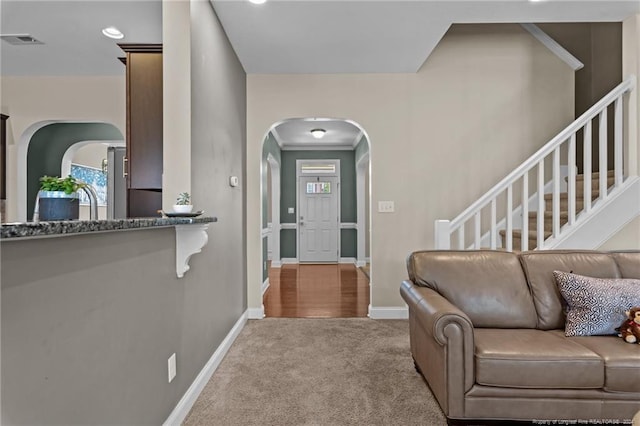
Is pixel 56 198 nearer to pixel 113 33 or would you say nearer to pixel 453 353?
pixel 453 353

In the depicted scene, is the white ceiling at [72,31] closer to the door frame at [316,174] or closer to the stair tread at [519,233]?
the stair tread at [519,233]

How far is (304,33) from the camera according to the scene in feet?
9.89

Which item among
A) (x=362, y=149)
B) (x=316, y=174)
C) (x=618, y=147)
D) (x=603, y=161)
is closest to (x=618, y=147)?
(x=618, y=147)

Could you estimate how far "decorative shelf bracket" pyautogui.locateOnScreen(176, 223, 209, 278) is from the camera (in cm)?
190

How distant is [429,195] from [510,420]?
2444 mm

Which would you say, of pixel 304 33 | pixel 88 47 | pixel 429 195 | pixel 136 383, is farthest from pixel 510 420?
pixel 88 47

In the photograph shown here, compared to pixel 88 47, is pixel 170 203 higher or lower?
lower

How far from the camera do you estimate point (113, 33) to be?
304cm

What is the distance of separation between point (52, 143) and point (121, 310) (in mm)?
4480

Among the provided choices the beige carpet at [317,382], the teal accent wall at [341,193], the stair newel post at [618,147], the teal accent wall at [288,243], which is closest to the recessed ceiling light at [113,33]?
the beige carpet at [317,382]

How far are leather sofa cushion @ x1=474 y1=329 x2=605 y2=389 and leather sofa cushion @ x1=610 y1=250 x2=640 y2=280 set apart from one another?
29.6 inches

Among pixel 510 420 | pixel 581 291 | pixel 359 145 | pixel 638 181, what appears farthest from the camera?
pixel 359 145

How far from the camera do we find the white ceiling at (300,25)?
2.63m

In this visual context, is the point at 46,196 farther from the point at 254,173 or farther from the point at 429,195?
the point at 429,195
